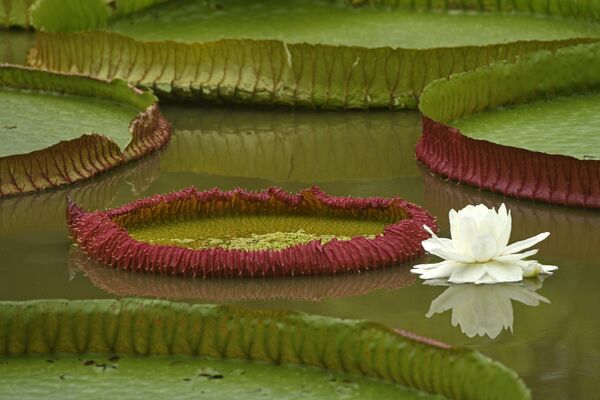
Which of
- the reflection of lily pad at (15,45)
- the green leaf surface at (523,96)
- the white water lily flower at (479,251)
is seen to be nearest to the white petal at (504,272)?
the white water lily flower at (479,251)

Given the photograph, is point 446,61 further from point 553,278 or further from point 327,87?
point 553,278

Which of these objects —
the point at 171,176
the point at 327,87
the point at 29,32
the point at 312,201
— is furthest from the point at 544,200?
the point at 29,32

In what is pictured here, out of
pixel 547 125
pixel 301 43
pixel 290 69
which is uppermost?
pixel 301 43

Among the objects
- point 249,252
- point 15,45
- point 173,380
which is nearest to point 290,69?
point 15,45

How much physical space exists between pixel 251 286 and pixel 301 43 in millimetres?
2931

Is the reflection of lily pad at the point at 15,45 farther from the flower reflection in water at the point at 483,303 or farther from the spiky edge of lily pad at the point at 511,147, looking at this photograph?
the flower reflection in water at the point at 483,303

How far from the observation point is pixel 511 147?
598 centimetres

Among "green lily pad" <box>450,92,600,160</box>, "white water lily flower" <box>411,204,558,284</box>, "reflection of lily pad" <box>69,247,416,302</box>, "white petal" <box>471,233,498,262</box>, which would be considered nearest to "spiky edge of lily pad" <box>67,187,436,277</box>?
"reflection of lily pad" <box>69,247,416,302</box>

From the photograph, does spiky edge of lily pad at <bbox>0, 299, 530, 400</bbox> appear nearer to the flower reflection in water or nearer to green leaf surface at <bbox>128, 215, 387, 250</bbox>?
the flower reflection in water

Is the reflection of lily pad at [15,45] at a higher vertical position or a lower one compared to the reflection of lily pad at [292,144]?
higher

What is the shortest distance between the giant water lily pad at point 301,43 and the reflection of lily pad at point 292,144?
0.13 metres

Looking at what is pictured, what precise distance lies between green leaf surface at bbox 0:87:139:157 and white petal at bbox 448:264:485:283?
6.76ft

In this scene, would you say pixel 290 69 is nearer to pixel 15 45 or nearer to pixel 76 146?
pixel 76 146

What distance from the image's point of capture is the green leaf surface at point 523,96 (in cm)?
649
